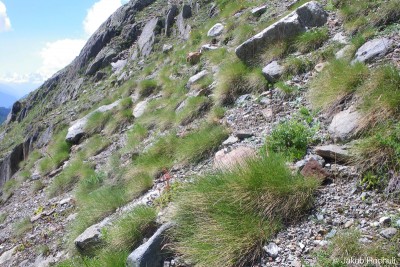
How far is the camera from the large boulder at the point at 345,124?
4933 mm

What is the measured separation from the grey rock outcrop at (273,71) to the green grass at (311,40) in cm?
79

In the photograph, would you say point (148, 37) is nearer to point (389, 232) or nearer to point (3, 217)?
point (3, 217)

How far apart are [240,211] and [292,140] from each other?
1660 mm

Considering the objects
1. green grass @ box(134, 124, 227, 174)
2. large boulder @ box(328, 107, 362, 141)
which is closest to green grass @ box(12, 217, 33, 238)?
green grass @ box(134, 124, 227, 174)

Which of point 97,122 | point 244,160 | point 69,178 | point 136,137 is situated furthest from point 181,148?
point 97,122

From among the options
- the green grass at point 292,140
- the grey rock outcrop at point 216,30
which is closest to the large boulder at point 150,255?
the green grass at point 292,140

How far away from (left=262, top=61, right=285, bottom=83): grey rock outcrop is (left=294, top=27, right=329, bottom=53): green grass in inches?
30.9

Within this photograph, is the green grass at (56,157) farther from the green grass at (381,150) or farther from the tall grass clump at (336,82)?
the green grass at (381,150)

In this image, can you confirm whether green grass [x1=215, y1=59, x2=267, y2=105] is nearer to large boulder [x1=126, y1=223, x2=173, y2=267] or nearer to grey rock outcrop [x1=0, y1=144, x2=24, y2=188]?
large boulder [x1=126, y1=223, x2=173, y2=267]

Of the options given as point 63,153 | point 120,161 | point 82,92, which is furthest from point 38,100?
point 120,161

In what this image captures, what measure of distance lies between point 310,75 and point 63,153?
34.7 ft

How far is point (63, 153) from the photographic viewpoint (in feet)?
46.2

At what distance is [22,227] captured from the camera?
9.52 metres

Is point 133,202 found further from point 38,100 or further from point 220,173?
point 38,100
